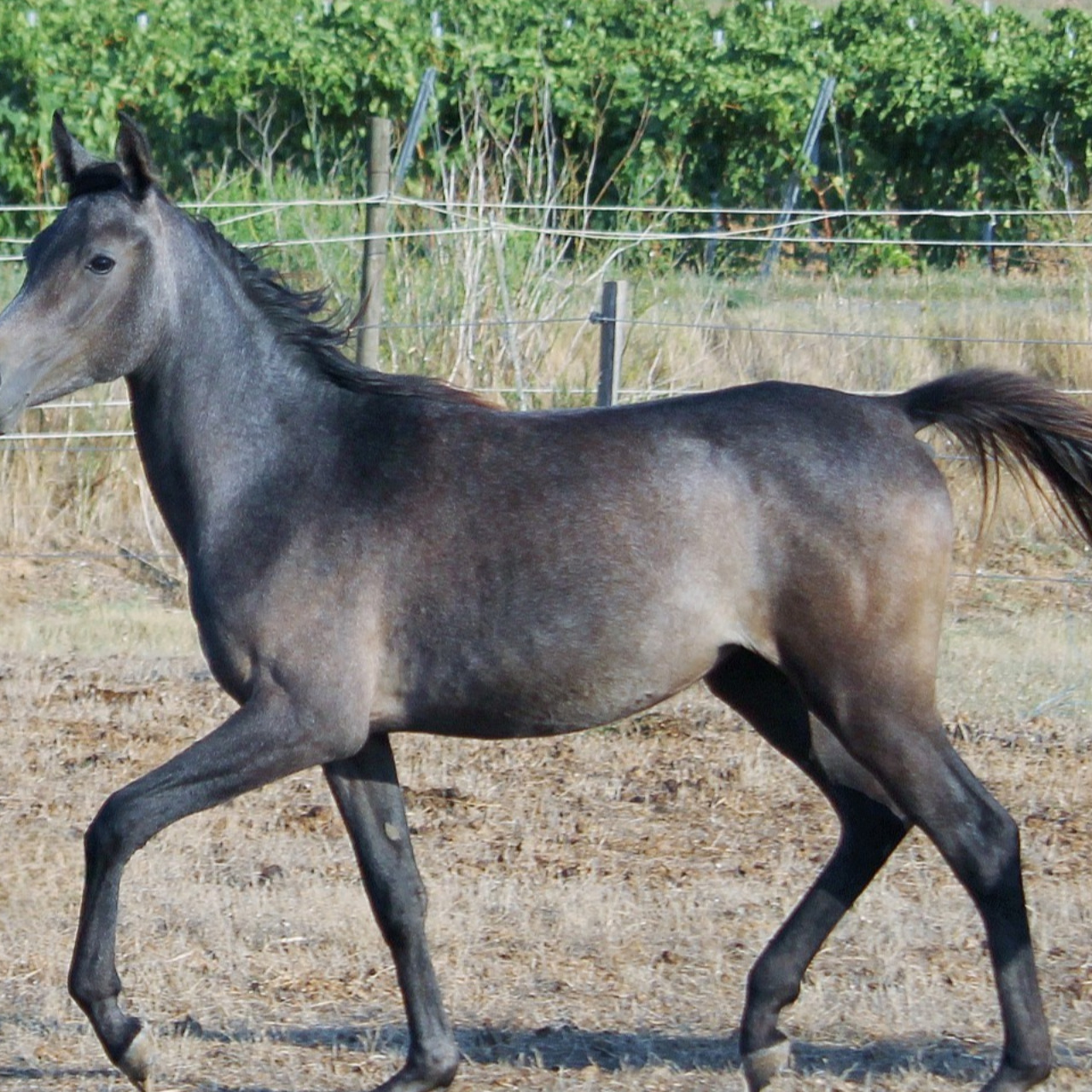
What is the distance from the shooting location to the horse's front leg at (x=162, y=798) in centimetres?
359

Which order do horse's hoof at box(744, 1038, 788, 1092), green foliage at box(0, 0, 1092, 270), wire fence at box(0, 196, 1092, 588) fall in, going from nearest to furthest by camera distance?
horse's hoof at box(744, 1038, 788, 1092) → wire fence at box(0, 196, 1092, 588) → green foliage at box(0, 0, 1092, 270)

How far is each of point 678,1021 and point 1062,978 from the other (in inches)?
41.1

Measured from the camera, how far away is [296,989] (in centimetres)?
449

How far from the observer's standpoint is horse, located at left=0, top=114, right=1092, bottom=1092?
3643mm

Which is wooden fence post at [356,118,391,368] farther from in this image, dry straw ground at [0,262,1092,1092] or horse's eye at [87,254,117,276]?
horse's eye at [87,254,117,276]

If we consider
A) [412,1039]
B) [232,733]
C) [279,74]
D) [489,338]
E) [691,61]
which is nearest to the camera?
[232,733]

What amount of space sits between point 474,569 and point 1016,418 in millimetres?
1335

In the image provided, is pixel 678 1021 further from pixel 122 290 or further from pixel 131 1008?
pixel 122 290

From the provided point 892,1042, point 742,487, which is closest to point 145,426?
Answer: point 742,487

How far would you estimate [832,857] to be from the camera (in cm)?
404

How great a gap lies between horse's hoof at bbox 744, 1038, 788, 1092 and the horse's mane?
162 centimetres

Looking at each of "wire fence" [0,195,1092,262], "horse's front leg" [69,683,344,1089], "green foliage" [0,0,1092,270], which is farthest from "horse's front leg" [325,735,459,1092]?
"green foliage" [0,0,1092,270]

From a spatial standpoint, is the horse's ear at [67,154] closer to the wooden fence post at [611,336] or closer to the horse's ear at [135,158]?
the horse's ear at [135,158]

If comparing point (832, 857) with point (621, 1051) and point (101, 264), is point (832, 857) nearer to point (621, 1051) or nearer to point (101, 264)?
point (621, 1051)
